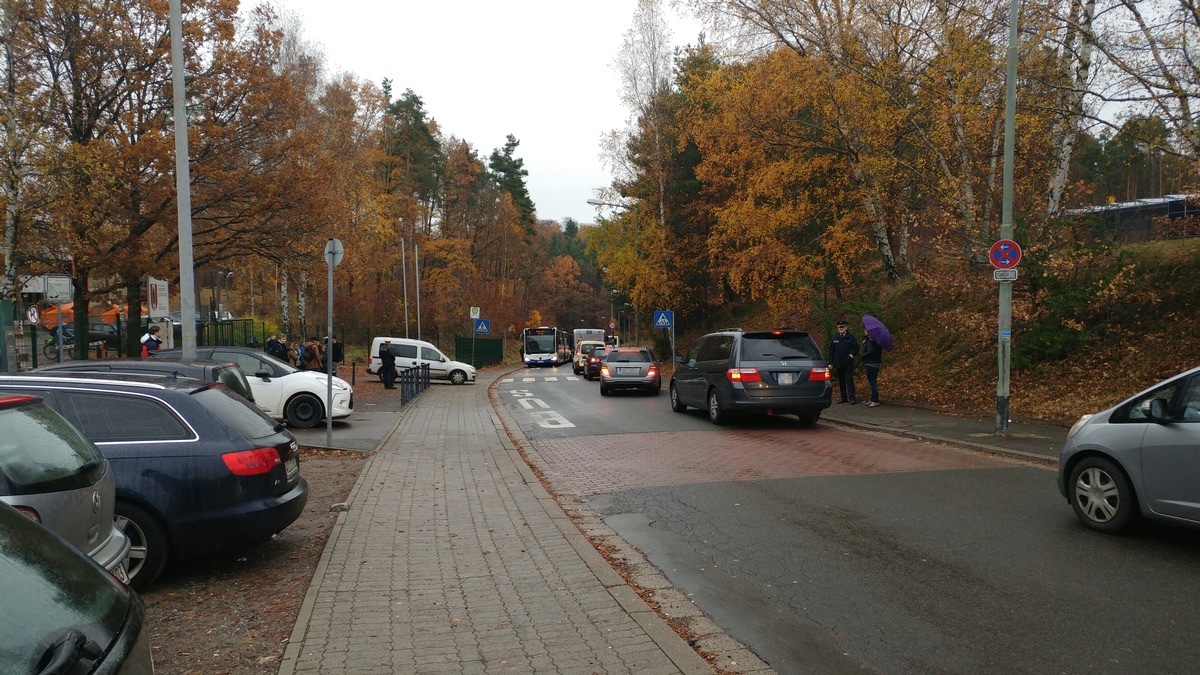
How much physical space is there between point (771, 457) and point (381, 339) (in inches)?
916

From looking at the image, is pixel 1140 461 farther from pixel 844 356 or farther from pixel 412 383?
pixel 412 383

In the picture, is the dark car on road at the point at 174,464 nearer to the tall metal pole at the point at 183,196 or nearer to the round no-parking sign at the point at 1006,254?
the tall metal pole at the point at 183,196

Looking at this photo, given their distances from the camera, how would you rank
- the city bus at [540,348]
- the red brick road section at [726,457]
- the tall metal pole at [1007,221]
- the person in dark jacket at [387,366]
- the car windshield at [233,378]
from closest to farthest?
the red brick road section at [726,457], the car windshield at [233,378], the tall metal pole at [1007,221], the person in dark jacket at [387,366], the city bus at [540,348]

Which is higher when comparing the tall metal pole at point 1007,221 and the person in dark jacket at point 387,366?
the tall metal pole at point 1007,221

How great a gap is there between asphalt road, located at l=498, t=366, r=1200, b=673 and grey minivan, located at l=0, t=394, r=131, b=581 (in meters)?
3.53

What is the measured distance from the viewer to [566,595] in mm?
5023

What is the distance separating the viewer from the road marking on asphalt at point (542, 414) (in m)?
15.6

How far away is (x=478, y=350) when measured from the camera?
5025 centimetres

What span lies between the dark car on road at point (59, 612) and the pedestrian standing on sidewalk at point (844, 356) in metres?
16.1

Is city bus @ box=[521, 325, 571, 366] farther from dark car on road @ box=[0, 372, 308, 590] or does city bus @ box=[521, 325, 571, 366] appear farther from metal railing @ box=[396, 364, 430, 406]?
dark car on road @ box=[0, 372, 308, 590]

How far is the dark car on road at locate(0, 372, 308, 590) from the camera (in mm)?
5324

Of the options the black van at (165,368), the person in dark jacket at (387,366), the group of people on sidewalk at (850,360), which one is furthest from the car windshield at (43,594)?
the person in dark jacket at (387,366)

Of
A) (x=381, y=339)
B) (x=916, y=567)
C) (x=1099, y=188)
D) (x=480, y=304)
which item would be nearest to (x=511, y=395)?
(x=381, y=339)

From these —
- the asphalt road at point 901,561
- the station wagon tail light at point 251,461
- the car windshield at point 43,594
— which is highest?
the car windshield at point 43,594
